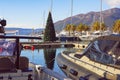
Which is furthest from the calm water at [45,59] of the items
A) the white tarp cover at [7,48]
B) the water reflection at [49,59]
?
the white tarp cover at [7,48]

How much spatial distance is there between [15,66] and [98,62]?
4625 millimetres

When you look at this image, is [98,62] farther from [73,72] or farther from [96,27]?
[96,27]

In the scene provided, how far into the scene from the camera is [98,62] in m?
12.6

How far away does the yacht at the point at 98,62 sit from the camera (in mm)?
11109

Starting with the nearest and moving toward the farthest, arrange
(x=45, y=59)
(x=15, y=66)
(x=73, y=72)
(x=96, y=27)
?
(x=15, y=66) → (x=73, y=72) → (x=45, y=59) → (x=96, y=27)

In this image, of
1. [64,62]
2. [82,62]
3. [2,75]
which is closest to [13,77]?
[2,75]

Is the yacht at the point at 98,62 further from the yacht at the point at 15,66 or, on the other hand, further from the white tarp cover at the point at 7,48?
the white tarp cover at the point at 7,48

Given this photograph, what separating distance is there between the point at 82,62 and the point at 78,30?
351 feet

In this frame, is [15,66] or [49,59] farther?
[49,59]

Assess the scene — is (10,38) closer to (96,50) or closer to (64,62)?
(96,50)

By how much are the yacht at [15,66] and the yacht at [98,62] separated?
2.28 m

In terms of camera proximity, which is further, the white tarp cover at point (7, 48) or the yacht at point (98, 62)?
the yacht at point (98, 62)

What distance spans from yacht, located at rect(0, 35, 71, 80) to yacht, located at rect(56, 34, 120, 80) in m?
2.28

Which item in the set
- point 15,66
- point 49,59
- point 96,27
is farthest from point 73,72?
point 96,27
